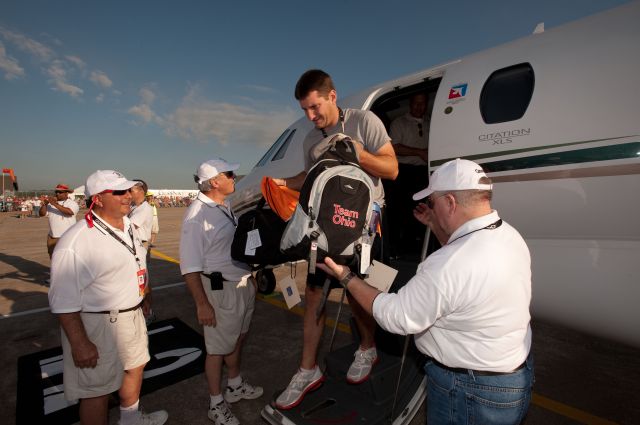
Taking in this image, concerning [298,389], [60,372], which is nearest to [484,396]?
[298,389]

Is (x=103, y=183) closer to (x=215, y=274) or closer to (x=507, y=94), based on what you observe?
(x=215, y=274)

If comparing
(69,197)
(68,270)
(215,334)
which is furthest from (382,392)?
(69,197)

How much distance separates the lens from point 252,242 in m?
2.67

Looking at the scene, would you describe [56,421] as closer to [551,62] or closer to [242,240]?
[242,240]

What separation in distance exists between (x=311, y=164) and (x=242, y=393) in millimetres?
2485

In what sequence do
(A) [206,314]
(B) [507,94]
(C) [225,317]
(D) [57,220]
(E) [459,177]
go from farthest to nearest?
(D) [57,220] → (B) [507,94] → (C) [225,317] → (A) [206,314] → (E) [459,177]

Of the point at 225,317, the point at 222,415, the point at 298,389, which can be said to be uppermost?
the point at 225,317

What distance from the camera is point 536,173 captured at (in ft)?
9.68

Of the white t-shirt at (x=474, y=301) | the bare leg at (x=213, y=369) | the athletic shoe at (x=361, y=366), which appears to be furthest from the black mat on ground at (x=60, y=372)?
the white t-shirt at (x=474, y=301)

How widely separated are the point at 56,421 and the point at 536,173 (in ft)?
16.3

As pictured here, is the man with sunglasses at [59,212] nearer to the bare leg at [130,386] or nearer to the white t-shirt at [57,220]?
the white t-shirt at [57,220]

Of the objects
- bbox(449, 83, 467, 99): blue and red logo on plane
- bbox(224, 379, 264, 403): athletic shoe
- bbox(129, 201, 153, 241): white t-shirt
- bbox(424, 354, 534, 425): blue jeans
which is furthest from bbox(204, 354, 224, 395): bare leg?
bbox(129, 201, 153, 241): white t-shirt

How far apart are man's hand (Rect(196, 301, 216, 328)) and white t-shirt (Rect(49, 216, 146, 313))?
50cm

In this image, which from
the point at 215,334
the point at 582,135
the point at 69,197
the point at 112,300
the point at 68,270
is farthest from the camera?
the point at 69,197
